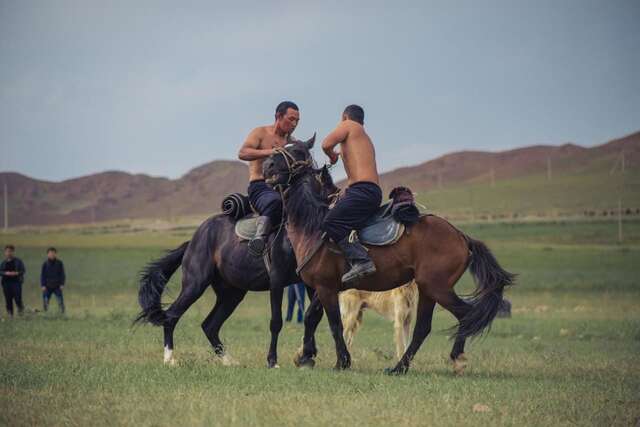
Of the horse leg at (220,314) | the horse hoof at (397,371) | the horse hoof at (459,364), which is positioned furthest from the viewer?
the horse leg at (220,314)

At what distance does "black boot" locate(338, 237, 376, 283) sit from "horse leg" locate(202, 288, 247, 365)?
2.88 m

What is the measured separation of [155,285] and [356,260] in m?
4.13

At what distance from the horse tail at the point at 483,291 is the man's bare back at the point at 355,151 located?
5.15ft

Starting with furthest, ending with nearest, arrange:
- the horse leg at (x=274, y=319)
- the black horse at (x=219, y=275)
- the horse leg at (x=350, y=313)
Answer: the horse leg at (x=350, y=313) < the black horse at (x=219, y=275) < the horse leg at (x=274, y=319)

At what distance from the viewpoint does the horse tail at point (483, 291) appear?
11430 millimetres

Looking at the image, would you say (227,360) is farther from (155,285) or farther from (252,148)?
(252,148)

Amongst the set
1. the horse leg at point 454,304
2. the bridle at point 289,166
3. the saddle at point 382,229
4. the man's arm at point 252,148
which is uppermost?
the man's arm at point 252,148

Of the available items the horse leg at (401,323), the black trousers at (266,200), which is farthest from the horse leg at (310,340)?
the horse leg at (401,323)

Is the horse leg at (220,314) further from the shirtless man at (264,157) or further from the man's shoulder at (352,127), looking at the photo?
the man's shoulder at (352,127)

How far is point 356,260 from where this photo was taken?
1159 centimetres

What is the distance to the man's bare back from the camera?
39.0 ft

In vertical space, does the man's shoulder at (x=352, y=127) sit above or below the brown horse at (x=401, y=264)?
above

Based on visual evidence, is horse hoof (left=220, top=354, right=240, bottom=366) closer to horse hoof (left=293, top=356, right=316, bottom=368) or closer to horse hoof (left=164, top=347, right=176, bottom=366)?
horse hoof (left=164, top=347, right=176, bottom=366)

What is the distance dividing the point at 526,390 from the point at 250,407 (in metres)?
3.23
